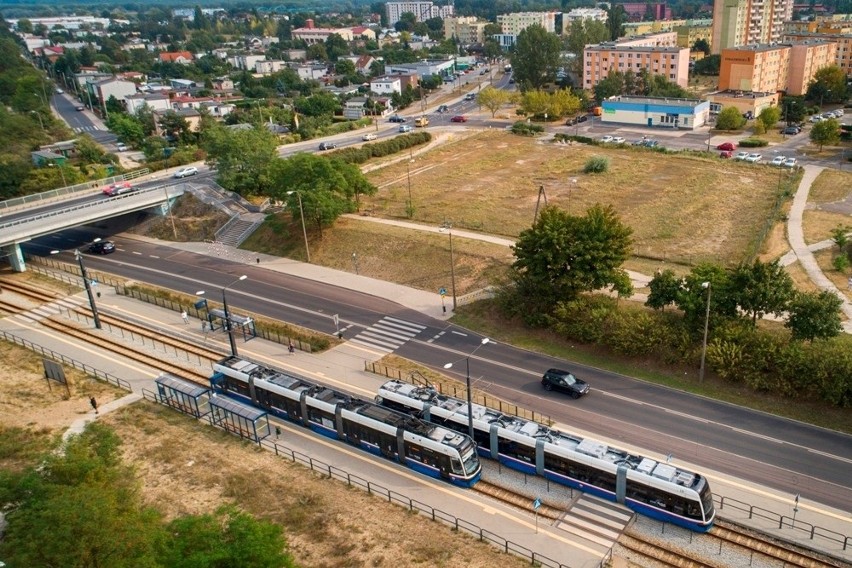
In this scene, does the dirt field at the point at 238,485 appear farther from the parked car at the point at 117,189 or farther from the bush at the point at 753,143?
the bush at the point at 753,143

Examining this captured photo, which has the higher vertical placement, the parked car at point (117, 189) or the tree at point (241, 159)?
the tree at point (241, 159)

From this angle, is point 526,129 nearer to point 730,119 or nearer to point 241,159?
point 730,119

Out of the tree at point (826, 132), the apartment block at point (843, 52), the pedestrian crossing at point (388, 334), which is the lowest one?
the pedestrian crossing at point (388, 334)

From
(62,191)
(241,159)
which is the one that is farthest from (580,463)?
(62,191)

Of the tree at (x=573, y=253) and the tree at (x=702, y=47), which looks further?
the tree at (x=702, y=47)

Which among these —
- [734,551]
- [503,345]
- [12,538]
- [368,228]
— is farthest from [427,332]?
[12,538]

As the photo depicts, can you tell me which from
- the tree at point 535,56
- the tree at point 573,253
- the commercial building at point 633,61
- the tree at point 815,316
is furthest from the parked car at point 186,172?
the commercial building at point 633,61

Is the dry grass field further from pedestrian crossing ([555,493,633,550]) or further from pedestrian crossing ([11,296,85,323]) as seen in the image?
pedestrian crossing ([555,493,633,550])

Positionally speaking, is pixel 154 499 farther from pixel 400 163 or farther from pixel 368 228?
pixel 400 163
